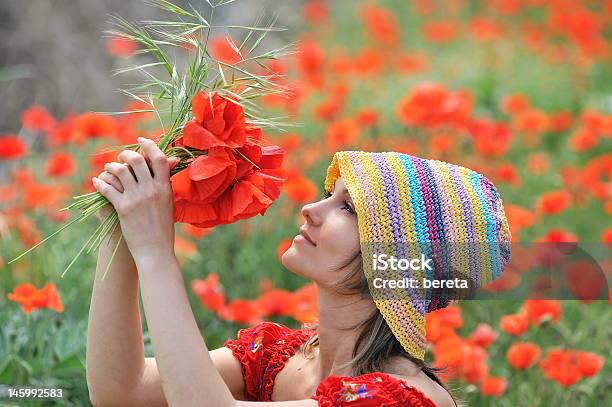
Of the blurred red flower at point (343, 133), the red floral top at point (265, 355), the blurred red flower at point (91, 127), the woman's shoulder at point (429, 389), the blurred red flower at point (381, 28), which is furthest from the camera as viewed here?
the blurred red flower at point (381, 28)

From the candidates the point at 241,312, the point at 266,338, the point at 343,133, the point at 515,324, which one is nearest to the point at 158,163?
the point at 266,338

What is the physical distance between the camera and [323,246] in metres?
2.03

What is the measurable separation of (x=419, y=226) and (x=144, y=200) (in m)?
0.53

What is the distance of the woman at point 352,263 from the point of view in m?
1.89

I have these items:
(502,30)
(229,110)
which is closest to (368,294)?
(229,110)

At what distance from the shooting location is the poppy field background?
291cm

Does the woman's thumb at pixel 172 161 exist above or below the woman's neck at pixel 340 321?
above

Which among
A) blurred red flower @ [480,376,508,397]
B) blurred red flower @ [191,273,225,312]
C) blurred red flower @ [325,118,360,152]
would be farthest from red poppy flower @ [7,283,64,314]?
blurred red flower @ [325,118,360,152]

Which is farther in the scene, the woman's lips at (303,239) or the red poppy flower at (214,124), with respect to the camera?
the woman's lips at (303,239)

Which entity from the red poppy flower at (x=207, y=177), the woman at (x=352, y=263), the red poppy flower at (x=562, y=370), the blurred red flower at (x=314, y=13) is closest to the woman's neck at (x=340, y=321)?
the woman at (x=352, y=263)

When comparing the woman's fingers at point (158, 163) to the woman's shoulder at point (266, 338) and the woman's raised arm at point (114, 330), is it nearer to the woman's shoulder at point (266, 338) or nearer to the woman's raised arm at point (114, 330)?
the woman's raised arm at point (114, 330)

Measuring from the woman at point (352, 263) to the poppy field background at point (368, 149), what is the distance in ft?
0.81

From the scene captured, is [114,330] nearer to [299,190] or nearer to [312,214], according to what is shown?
[312,214]

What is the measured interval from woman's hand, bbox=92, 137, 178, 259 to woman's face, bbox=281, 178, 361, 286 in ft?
0.85
